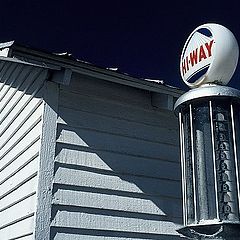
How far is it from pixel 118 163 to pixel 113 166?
7 centimetres

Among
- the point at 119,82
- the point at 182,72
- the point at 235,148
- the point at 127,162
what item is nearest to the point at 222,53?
the point at 182,72

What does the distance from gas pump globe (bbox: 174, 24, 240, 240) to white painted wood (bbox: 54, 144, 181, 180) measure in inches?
46.2

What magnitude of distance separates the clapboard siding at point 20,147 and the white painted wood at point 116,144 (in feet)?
0.98

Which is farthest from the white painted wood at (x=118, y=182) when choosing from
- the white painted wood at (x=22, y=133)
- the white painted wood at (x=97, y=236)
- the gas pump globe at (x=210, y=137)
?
the gas pump globe at (x=210, y=137)

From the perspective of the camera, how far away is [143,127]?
471 centimetres

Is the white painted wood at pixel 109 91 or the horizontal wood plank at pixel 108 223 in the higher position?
the white painted wood at pixel 109 91

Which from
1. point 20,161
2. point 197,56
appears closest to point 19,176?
point 20,161

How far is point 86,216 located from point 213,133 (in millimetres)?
1543

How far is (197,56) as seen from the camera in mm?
3346

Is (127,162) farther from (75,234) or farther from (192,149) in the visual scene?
(192,149)

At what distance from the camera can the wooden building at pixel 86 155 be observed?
397 cm

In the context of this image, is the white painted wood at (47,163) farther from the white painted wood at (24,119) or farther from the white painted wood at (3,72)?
the white painted wood at (3,72)

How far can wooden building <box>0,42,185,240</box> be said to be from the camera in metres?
3.97

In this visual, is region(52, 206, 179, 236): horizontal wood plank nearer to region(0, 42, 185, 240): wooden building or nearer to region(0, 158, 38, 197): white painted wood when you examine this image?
region(0, 42, 185, 240): wooden building
